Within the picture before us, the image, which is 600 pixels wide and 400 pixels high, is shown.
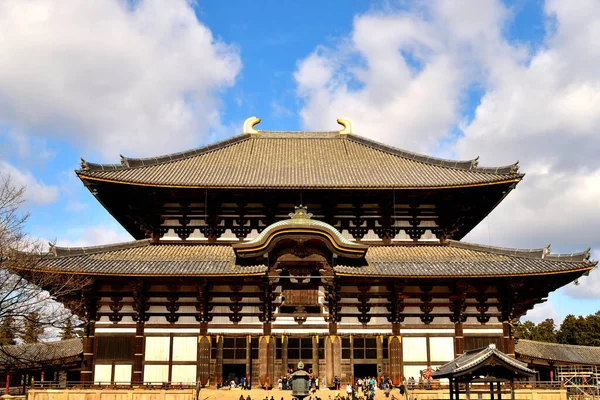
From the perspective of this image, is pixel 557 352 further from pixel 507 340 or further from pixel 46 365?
pixel 46 365

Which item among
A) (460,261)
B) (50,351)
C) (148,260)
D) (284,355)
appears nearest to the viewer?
(284,355)

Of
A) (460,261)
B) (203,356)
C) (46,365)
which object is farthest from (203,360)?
(460,261)

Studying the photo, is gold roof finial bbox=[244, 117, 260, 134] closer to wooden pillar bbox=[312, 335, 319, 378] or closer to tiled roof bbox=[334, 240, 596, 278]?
tiled roof bbox=[334, 240, 596, 278]

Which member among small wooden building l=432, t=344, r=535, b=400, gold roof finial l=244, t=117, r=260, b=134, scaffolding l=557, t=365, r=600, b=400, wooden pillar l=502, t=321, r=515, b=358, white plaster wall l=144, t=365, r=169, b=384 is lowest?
scaffolding l=557, t=365, r=600, b=400

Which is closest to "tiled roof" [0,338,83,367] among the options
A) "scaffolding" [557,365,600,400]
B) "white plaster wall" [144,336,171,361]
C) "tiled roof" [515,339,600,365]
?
"white plaster wall" [144,336,171,361]

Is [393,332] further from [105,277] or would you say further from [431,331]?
[105,277]

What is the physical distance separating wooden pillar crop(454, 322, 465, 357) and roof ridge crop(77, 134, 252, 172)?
66.8 ft

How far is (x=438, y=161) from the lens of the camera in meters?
38.7

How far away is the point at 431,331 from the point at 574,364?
68.7 feet

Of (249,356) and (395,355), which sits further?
(395,355)

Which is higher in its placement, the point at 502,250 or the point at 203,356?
the point at 502,250

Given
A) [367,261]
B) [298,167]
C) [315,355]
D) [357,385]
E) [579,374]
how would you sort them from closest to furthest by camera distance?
[357,385] → [315,355] → [367,261] → [298,167] → [579,374]

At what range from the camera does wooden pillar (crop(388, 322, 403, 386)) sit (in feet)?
104

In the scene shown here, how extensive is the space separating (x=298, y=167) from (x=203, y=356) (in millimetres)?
13870
